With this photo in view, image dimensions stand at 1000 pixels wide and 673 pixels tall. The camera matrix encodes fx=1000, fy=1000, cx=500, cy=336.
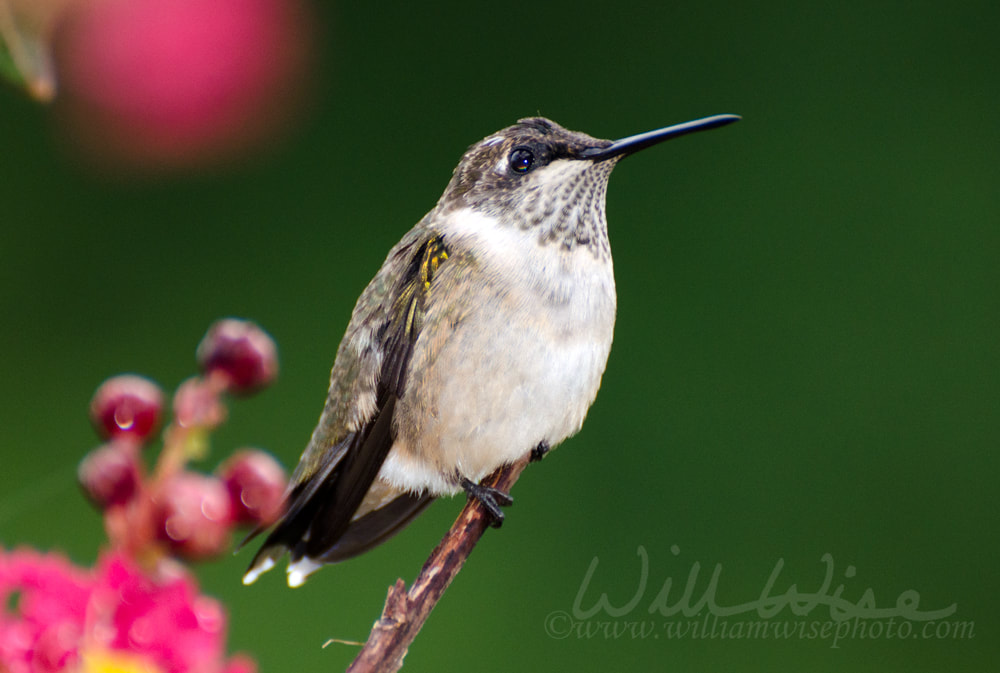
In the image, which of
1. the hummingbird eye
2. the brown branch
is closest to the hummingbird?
the hummingbird eye

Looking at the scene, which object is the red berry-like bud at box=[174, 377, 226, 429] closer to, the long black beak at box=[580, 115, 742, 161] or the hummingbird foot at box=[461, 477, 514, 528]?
the long black beak at box=[580, 115, 742, 161]

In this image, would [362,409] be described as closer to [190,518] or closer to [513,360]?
[513,360]

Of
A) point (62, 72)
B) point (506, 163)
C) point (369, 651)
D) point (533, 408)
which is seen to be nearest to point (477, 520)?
point (533, 408)

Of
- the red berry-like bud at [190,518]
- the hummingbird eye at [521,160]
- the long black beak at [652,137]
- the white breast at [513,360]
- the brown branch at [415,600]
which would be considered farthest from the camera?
the hummingbird eye at [521,160]

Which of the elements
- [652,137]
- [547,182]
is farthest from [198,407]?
[547,182]

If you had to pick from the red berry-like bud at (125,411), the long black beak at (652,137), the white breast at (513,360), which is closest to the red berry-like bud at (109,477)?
the red berry-like bud at (125,411)

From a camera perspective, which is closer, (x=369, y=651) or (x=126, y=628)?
(x=126, y=628)

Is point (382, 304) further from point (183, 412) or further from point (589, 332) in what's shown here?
point (183, 412)

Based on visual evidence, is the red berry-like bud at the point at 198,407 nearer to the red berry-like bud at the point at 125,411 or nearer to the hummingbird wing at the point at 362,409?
the red berry-like bud at the point at 125,411
